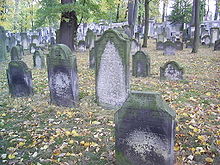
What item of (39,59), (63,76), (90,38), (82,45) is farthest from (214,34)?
(63,76)

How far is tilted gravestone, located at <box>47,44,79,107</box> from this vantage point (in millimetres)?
6020

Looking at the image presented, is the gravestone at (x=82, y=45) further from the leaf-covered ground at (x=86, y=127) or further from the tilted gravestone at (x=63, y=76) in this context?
the tilted gravestone at (x=63, y=76)

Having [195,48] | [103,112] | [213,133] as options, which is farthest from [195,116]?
[195,48]

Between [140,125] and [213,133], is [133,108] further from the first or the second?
[213,133]

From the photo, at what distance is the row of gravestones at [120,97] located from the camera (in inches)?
125

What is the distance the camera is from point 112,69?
6012 millimetres

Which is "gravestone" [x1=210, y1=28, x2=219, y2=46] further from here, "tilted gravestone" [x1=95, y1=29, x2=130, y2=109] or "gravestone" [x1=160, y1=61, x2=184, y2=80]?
"tilted gravestone" [x1=95, y1=29, x2=130, y2=109]

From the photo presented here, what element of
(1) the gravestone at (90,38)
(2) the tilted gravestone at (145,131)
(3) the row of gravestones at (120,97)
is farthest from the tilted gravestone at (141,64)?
(1) the gravestone at (90,38)

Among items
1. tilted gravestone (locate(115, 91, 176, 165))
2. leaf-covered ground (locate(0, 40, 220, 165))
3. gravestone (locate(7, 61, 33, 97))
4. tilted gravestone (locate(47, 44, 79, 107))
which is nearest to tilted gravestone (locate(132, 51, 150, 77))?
leaf-covered ground (locate(0, 40, 220, 165))

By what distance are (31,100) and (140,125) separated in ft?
15.5

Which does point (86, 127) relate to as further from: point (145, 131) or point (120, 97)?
point (145, 131)

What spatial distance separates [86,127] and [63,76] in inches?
71.7

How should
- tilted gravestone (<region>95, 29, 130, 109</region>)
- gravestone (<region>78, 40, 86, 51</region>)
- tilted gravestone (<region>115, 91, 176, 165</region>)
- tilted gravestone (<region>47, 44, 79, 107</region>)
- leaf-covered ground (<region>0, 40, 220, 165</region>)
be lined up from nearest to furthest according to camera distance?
tilted gravestone (<region>115, 91, 176, 165</region>), leaf-covered ground (<region>0, 40, 220, 165</region>), tilted gravestone (<region>95, 29, 130, 109</region>), tilted gravestone (<region>47, 44, 79, 107</region>), gravestone (<region>78, 40, 86, 51</region>)

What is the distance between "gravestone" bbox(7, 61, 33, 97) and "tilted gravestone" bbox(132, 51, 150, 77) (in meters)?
4.29
